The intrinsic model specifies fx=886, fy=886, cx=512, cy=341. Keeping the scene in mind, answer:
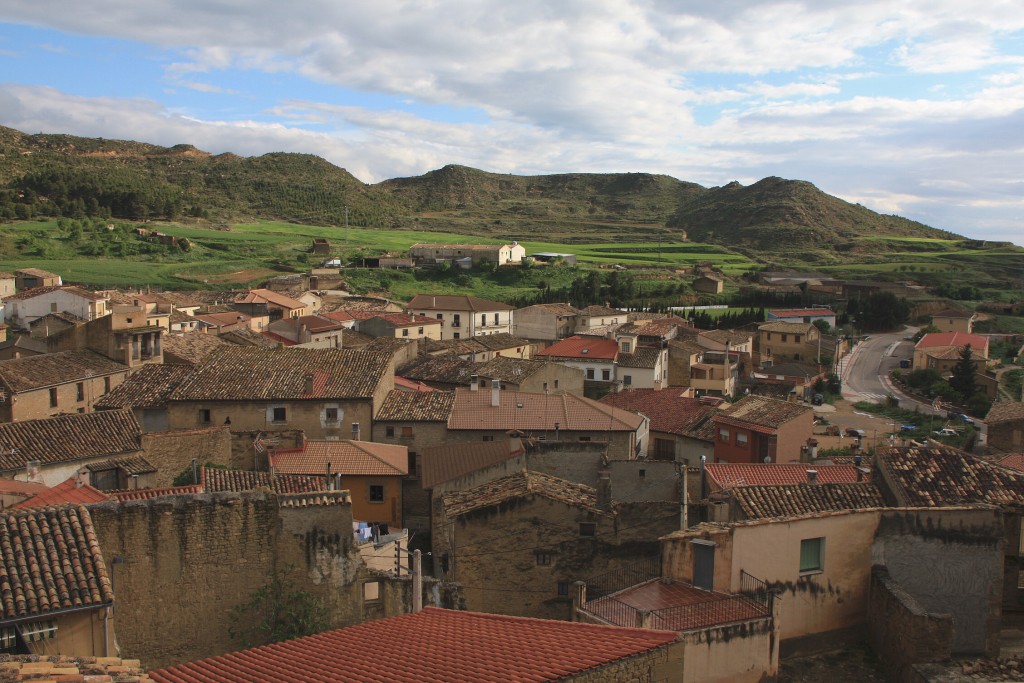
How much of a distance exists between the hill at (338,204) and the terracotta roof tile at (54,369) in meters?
81.2

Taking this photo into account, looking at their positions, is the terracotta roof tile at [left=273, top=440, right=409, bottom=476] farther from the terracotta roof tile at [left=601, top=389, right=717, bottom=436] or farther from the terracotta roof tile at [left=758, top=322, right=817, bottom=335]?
the terracotta roof tile at [left=758, top=322, right=817, bottom=335]

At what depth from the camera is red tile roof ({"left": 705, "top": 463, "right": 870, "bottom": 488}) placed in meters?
18.7

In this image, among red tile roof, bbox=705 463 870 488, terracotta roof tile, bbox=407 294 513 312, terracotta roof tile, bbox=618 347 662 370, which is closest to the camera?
red tile roof, bbox=705 463 870 488

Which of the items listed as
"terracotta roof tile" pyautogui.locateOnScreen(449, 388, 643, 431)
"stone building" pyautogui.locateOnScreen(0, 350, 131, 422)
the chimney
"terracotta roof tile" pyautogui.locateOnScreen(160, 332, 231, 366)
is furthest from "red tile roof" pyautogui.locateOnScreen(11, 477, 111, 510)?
"terracotta roof tile" pyautogui.locateOnScreen(160, 332, 231, 366)

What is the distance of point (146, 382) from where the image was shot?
2909cm

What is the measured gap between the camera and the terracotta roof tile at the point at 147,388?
27531 mm

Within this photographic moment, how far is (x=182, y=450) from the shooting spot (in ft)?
68.4

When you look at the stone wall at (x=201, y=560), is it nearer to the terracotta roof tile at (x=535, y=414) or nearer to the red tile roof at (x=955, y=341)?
the terracotta roof tile at (x=535, y=414)

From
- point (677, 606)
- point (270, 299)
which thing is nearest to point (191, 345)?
point (270, 299)

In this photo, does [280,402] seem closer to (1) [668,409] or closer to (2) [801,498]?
(1) [668,409]

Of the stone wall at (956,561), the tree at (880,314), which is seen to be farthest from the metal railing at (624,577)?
the tree at (880,314)

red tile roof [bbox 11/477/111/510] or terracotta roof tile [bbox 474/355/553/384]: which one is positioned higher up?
red tile roof [bbox 11/477/111/510]

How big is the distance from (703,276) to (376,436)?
82.0 meters

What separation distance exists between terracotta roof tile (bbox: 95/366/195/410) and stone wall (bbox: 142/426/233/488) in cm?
677
